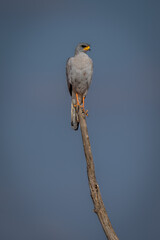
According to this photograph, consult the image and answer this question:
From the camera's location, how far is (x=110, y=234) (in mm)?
2770

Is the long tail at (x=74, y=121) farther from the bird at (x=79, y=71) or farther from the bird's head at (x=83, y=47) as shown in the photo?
the bird's head at (x=83, y=47)

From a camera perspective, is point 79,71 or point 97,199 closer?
point 97,199

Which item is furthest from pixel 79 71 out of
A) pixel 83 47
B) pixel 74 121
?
pixel 74 121

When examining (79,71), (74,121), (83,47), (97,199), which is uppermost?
(83,47)

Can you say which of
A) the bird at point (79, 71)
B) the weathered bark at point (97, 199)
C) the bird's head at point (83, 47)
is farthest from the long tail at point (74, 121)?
the bird's head at point (83, 47)

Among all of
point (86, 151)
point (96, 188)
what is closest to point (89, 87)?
point (86, 151)

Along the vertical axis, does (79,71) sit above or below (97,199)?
above

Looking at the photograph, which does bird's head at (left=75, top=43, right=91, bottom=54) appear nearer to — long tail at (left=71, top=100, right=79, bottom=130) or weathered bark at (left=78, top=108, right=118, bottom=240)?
long tail at (left=71, top=100, right=79, bottom=130)

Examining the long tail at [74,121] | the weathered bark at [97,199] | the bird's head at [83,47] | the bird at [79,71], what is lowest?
the weathered bark at [97,199]

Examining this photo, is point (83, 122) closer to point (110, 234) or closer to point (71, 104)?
point (71, 104)

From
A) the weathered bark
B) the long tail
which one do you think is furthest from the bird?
the weathered bark

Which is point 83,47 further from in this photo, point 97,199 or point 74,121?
point 97,199

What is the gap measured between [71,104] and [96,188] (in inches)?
51.6

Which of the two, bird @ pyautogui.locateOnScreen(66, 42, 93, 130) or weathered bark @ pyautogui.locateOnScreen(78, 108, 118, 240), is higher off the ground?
bird @ pyautogui.locateOnScreen(66, 42, 93, 130)
